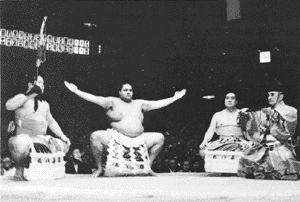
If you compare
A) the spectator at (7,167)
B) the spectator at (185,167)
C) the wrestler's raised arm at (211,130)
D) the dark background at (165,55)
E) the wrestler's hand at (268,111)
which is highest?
the dark background at (165,55)

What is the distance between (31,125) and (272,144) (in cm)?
264

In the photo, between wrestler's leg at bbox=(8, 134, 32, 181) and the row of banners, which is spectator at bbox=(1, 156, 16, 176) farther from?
A: the row of banners

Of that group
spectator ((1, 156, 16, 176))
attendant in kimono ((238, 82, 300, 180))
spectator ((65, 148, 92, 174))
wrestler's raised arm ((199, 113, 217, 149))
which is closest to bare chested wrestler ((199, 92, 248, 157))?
wrestler's raised arm ((199, 113, 217, 149))

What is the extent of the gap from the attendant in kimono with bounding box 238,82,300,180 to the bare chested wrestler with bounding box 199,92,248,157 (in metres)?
0.29

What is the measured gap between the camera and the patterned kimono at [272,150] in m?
5.02

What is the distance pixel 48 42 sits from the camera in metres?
5.80

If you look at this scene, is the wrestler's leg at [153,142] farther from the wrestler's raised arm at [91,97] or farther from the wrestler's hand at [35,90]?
the wrestler's hand at [35,90]

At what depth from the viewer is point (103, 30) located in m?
6.27

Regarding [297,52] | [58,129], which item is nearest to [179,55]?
[297,52]

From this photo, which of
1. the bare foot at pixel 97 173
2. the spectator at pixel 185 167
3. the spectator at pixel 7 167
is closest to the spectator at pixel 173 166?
the spectator at pixel 185 167

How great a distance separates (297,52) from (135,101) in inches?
81.4

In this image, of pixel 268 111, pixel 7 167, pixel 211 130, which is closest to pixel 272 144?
pixel 268 111

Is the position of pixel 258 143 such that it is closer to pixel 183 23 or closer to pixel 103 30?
pixel 183 23

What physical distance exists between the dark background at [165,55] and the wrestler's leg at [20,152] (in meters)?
0.90
